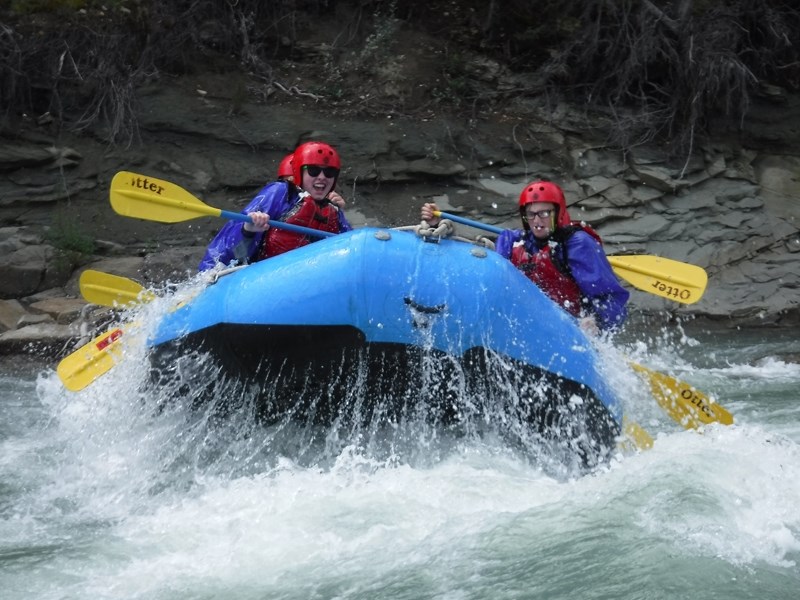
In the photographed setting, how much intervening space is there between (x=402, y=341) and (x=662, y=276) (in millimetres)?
1839

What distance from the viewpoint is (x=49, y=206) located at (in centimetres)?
777

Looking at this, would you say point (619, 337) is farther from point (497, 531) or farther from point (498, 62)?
point (497, 531)

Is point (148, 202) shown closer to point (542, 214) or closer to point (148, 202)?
point (148, 202)

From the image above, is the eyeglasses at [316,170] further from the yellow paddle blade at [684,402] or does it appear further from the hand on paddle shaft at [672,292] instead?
the yellow paddle blade at [684,402]

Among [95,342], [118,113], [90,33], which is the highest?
[90,33]

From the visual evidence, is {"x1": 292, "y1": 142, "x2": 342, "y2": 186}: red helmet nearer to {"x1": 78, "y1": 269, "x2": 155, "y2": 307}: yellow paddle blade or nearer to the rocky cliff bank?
{"x1": 78, "y1": 269, "x2": 155, "y2": 307}: yellow paddle blade

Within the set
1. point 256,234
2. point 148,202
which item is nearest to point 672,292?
point 256,234

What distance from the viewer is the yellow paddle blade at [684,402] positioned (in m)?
4.57

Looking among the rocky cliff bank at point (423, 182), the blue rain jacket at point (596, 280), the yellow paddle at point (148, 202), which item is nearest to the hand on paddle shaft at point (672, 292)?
the blue rain jacket at point (596, 280)

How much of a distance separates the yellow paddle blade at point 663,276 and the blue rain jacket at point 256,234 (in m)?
1.68

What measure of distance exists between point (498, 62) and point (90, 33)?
3.58 meters

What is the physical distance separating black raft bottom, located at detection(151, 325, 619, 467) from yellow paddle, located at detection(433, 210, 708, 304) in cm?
112

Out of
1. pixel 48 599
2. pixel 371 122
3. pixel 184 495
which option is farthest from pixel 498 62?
pixel 48 599

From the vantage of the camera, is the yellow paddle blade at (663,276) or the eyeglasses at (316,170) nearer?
the eyeglasses at (316,170)
